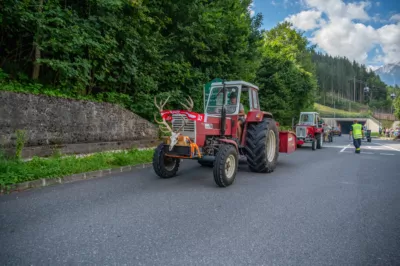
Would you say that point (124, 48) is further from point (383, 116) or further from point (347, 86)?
point (347, 86)

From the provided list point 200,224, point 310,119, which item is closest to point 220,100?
point 200,224

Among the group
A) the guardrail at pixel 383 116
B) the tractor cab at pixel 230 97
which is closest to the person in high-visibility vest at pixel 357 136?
the tractor cab at pixel 230 97

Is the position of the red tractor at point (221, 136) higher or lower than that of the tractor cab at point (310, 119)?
lower

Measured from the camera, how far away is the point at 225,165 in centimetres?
580

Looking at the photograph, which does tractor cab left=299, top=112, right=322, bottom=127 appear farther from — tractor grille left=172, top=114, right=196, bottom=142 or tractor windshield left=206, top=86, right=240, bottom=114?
tractor grille left=172, top=114, right=196, bottom=142

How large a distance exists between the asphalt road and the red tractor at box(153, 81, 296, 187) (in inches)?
24.7

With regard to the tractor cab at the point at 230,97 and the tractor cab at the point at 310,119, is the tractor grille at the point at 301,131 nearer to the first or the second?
the tractor cab at the point at 310,119

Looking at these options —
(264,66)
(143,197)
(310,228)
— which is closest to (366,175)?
(310,228)

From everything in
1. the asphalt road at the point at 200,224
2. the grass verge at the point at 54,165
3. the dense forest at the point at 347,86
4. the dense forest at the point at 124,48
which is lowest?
the asphalt road at the point at 200,224

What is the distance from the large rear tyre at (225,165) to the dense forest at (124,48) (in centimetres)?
575

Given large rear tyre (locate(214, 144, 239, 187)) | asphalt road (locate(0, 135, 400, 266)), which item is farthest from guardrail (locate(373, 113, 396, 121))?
large rear tyre (locate(214, 144, 239, 187))

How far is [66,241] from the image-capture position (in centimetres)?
311

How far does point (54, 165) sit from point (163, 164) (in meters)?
2.67

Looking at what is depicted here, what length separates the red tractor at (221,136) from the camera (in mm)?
5910
